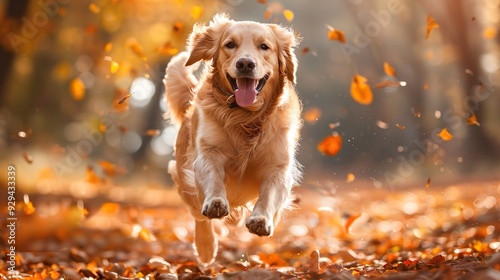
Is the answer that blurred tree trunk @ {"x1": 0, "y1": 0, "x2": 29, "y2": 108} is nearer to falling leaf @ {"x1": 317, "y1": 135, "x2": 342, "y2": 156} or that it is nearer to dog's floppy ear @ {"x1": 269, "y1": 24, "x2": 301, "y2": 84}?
falling leaf @ {"x1": 317, "y1": 135, "x2": 342, "y2": 156}

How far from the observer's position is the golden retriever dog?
4371mm

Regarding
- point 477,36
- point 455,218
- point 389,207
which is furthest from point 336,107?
point 455,218

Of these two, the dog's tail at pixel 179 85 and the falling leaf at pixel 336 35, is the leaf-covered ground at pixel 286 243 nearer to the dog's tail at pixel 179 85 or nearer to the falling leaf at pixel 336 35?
the dog's tail at pixel 179 85

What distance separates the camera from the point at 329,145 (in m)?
6.61

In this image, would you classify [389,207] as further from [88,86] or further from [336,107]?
[336,107]

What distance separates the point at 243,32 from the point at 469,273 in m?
2.29

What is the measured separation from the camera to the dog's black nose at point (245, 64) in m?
4.15

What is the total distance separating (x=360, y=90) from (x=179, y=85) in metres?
2.14

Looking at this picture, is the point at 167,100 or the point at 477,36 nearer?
the point at 167,100

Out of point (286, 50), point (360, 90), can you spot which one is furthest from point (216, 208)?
point (360, 90)

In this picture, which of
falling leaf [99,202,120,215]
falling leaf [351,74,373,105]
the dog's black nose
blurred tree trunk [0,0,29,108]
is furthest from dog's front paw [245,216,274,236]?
blurred tree trunk [0,0,29,108]

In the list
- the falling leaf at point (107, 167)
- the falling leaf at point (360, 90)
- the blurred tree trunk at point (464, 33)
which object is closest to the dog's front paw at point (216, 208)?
the falling leaf at point (360, 90)

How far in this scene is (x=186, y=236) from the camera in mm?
9555

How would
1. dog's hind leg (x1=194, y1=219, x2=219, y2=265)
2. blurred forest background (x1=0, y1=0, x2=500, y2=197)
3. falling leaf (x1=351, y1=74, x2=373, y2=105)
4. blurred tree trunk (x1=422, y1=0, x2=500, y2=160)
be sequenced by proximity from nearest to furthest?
dog's hind leg (x1=194, y1=219, x2=219, y2=265) → falling leaf (x1=351, y1=74, x2=373, y2=105) → blurred forest background (x1=0, y1=0, x2=500, y2=197) → blurred tree trunk (x1=422, y1=0, x2=500, y2=160)
